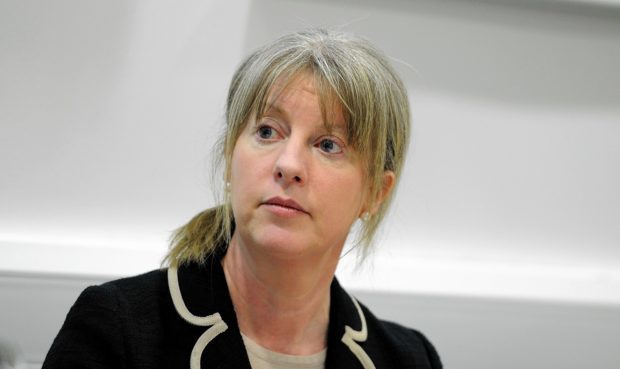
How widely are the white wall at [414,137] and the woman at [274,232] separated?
1.51 ft

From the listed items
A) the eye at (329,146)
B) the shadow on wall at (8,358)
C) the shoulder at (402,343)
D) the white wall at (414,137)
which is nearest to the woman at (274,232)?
the eye at (329,146)

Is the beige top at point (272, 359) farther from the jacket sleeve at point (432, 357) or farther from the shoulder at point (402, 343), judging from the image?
the jacket sleeve at point (432, 357)

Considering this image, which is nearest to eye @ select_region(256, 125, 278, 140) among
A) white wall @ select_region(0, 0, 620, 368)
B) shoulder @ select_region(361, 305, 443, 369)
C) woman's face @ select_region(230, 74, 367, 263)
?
woman's face @ select_region(230, 74, 367, 263)

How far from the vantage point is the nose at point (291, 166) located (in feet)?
4.03

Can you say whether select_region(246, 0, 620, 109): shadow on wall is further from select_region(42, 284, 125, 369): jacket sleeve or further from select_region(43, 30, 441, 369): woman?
select_region(42, 284, 125, 369): jacket sleeve

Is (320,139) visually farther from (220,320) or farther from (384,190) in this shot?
(220,320)

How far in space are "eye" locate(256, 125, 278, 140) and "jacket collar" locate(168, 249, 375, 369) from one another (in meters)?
0.23

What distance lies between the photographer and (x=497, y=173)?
211 cm

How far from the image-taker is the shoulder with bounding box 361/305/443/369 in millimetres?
1531

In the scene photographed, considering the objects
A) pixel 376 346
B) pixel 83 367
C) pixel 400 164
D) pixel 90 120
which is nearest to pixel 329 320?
pixel 376 346

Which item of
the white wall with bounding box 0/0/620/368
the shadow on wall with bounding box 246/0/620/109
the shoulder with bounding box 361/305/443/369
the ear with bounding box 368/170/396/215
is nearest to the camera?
the ear with bounding box 368/170/396/215

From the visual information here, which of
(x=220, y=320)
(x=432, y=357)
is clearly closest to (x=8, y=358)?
(x=220, y=320)

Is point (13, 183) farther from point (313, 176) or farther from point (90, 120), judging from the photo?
point (313, 176)

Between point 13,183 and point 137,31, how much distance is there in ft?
1.39
